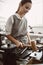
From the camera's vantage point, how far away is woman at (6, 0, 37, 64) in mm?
1488

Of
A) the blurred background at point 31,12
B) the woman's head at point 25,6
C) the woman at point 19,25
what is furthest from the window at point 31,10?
the woman's head at point 25,6

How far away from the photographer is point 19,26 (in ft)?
5.40

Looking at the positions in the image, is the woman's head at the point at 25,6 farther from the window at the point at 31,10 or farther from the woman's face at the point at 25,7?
the window at the point at 31,10

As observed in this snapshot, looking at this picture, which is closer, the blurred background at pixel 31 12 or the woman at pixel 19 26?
the woman at pixel 19 26

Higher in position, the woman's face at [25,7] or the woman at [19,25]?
the woman's face at [25,7]

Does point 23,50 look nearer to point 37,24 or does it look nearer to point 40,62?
point 40,62

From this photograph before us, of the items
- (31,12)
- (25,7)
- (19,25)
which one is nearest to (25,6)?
(25,7)

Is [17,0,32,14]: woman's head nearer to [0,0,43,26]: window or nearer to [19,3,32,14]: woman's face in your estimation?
[19,3,32,14]: woman's face

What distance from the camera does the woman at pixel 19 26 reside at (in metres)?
1.49

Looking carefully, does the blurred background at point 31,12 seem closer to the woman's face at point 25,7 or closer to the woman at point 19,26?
the woman at point 19,26

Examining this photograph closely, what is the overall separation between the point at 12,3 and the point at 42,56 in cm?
181

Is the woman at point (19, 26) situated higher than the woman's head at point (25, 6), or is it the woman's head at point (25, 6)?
the woman's head at point (25, 6)

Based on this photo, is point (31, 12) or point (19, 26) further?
point (31, 12)

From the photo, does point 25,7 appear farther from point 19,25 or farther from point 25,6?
point 19,25
